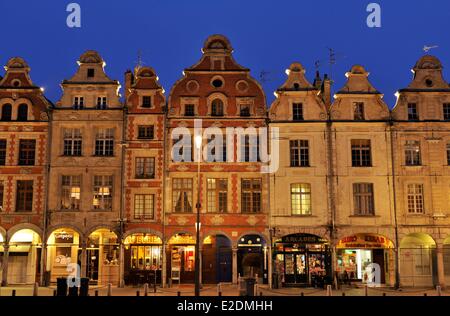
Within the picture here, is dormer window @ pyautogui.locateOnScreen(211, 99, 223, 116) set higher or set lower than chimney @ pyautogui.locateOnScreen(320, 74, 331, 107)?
lower

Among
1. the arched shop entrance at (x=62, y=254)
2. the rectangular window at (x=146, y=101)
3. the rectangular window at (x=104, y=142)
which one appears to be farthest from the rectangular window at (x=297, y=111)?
the arched shop entrance at (x=62, y=254)

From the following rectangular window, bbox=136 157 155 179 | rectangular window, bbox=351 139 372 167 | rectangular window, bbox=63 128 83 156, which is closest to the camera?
rectangular window, bbox=136 157 155 179

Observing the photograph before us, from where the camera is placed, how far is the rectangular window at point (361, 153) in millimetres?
35375

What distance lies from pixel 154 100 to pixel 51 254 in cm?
1114

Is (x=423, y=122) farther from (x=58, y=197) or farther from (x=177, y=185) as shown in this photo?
(x=58, y=197)

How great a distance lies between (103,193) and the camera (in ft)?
115

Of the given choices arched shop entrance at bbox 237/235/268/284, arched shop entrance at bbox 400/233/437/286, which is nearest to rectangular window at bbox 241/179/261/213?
arched shop entrance at bbox 237/235/268/284

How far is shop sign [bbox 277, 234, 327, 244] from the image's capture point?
34750mm

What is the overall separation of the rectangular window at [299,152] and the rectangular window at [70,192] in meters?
12.9

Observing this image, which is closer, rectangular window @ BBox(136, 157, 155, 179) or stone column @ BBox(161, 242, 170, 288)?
stone column @ BBox(161, 242, 170, 288)

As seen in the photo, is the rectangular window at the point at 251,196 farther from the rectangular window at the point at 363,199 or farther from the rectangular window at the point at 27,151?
the rectangular window at the point at 27,151

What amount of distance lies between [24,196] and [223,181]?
1189cm

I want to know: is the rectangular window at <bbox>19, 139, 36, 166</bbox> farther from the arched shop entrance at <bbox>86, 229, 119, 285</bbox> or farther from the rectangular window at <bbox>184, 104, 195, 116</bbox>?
the rectangular window at <bbox>184, 104, 195, 116</bbox>

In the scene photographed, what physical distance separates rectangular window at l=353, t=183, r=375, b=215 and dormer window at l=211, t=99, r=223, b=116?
30.2 ft
